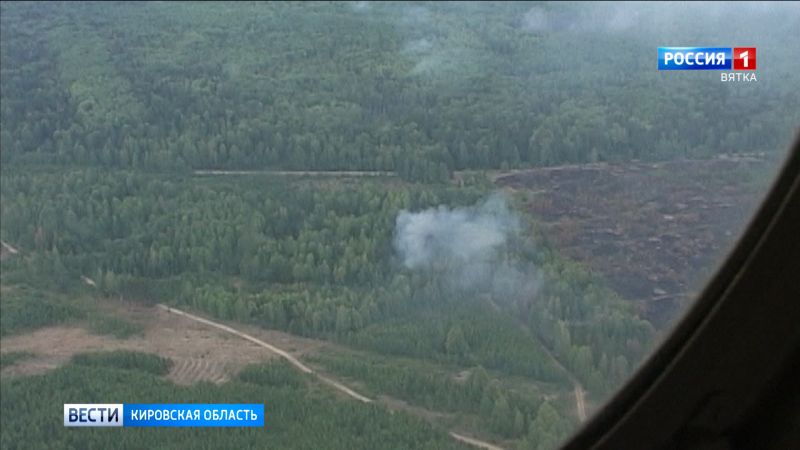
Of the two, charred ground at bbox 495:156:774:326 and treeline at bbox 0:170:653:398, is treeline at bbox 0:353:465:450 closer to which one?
treeline at bbox 0:170:653:398

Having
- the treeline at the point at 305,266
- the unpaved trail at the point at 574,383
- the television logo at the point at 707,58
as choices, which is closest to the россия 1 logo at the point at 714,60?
the television logo at the point at 707,58

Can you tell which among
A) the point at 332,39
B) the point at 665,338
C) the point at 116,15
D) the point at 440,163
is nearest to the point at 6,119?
the point at 116,15

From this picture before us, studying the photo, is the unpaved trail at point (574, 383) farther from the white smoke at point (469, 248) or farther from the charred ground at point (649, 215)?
the charred ground at point (649, 215)

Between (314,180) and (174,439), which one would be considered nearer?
(174,439)

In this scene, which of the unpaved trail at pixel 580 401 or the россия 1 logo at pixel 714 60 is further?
the россия 1 logo at pixel 714 60

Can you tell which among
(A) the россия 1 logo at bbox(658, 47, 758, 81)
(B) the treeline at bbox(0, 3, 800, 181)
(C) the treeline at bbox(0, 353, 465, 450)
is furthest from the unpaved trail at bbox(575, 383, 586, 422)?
(A) the россия 1 logo at bbox(658, 47, 758, 81)

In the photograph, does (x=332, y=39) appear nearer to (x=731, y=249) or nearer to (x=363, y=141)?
(x=363, y=141)
